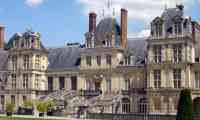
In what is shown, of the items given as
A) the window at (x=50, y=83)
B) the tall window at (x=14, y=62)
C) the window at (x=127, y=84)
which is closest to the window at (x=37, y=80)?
the window at (x=50, y=83)

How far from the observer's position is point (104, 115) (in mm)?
37312

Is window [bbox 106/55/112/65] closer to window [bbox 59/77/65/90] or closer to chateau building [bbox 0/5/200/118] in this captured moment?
chateau building [bbox 0/5/200/118]

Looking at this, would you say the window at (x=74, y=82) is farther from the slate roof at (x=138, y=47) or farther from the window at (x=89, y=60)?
the slate roof at (x=138, y=47)

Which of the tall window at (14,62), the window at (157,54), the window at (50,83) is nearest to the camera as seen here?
the window at (157,54)

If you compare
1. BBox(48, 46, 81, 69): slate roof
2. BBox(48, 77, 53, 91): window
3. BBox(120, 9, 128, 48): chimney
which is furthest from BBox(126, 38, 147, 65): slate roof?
BBox(48, 77, 53, 91): window

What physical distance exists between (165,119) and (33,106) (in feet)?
54.4

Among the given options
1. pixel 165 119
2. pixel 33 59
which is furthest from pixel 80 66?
pixel 165 119

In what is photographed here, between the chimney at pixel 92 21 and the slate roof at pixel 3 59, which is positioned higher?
the chimney at pixel 92 21

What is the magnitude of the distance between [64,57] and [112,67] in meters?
7.63

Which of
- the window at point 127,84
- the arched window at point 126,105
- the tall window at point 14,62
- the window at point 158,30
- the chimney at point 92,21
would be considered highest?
the chimney at point 92,21

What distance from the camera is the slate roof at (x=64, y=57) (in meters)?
50.0

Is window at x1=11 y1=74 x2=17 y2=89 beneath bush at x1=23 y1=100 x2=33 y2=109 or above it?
above

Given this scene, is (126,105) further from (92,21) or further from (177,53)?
(92,21)

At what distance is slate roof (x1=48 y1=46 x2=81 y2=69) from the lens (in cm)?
5003
